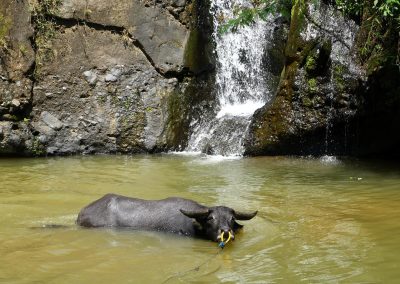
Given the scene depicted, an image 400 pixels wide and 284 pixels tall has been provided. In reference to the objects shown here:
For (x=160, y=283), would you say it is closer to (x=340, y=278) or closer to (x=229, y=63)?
(x=340, y=278)

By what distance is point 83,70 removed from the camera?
15367mm

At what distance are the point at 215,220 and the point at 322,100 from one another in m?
7.57

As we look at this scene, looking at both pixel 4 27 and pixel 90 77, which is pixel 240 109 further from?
pixel 4 27

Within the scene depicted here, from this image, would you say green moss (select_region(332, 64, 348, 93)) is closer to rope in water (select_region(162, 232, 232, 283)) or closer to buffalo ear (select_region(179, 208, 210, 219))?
buffalo ear (select_region(179, 208, 210, 219))

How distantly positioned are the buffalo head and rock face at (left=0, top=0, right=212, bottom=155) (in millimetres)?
8267

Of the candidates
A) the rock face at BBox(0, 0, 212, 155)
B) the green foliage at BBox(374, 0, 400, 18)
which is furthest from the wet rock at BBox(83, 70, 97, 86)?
the green foliage at BBox(374, 0, 400, 18)

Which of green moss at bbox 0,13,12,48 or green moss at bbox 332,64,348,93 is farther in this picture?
green moss at bbox 0,13,12,48

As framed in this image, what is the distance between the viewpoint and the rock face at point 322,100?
44.5ft

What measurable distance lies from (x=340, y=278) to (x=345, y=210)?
2.98m

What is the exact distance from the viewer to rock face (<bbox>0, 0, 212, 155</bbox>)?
14789mm

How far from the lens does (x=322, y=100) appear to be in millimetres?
13758

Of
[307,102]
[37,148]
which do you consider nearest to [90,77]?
[37,148]

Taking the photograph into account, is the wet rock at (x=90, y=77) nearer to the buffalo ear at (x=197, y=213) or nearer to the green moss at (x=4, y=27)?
the green moss at (x=4, y=27)

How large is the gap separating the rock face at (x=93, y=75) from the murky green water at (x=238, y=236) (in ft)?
8.01
